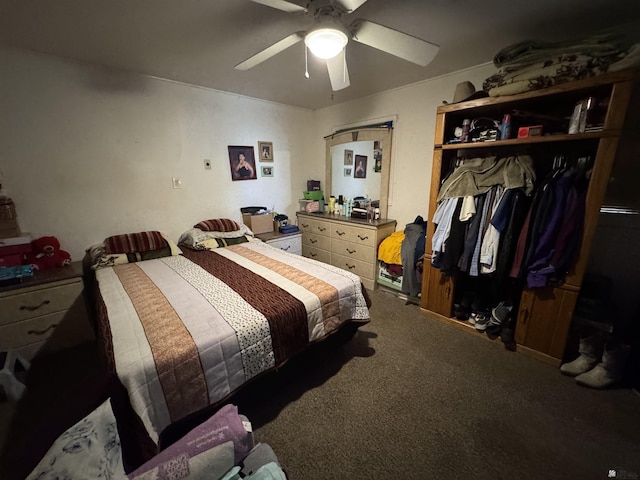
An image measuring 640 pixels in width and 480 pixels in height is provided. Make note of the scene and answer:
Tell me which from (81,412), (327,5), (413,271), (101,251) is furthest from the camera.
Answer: (413,271)

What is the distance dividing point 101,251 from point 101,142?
1.05m

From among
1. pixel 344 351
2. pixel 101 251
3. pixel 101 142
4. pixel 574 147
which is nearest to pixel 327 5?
pixel 574 147

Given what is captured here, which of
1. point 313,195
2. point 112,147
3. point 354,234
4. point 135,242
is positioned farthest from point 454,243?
point 112,147

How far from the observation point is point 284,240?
11.3 feet

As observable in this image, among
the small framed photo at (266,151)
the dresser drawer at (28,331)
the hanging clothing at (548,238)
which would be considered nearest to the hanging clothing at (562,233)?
the hanging clothing at (548,238)

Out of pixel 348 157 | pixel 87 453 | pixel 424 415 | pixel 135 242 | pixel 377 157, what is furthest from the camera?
pixel 348 157

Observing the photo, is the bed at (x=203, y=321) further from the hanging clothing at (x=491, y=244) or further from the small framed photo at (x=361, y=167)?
the small framed photo at (x=361, y=167)

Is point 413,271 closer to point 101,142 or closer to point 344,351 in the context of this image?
point 344,351

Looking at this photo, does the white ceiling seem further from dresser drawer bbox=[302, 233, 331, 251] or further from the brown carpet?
the brown carpet

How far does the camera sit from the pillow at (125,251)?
7.18ft

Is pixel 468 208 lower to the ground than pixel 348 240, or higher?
higher

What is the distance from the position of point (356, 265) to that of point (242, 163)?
6.52 feet

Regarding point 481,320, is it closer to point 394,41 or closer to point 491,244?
point 491,244

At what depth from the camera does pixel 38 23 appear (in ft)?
5.34
